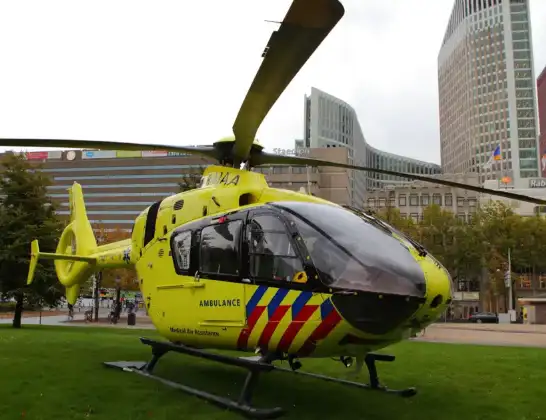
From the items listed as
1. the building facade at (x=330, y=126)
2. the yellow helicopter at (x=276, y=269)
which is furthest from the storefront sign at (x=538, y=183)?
Answer: the yellow helicopter at (x=276, y=269)

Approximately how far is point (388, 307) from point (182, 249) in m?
3.47

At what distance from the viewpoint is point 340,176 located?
254 feet

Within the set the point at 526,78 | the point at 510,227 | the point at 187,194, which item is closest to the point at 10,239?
the point at 187,194

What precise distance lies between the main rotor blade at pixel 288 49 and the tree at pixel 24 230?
19.6 meters

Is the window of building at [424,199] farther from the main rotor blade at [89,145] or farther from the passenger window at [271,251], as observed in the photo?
the passenger window at [271,251]

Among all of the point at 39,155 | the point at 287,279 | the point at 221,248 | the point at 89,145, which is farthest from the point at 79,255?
the point at 39,155

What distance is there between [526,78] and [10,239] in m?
156

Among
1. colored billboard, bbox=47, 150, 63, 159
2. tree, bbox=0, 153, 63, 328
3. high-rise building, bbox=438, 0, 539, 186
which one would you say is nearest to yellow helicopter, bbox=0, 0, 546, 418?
tree, bbox=0, 153, 63, 328

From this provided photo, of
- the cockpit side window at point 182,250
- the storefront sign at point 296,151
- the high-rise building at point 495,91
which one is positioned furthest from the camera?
the high-rise building at point 495,91

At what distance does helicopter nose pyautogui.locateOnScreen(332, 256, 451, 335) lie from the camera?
5102mm

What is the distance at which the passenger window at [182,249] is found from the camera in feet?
24.1

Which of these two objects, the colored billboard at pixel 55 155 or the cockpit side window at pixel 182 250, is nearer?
the cockpit side window at pixel 182 250

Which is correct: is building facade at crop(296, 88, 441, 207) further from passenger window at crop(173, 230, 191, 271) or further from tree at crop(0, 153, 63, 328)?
passenger window at crop(173, 230, 191, 271)

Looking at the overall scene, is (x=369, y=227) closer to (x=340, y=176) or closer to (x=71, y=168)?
(x=340, y=176)
